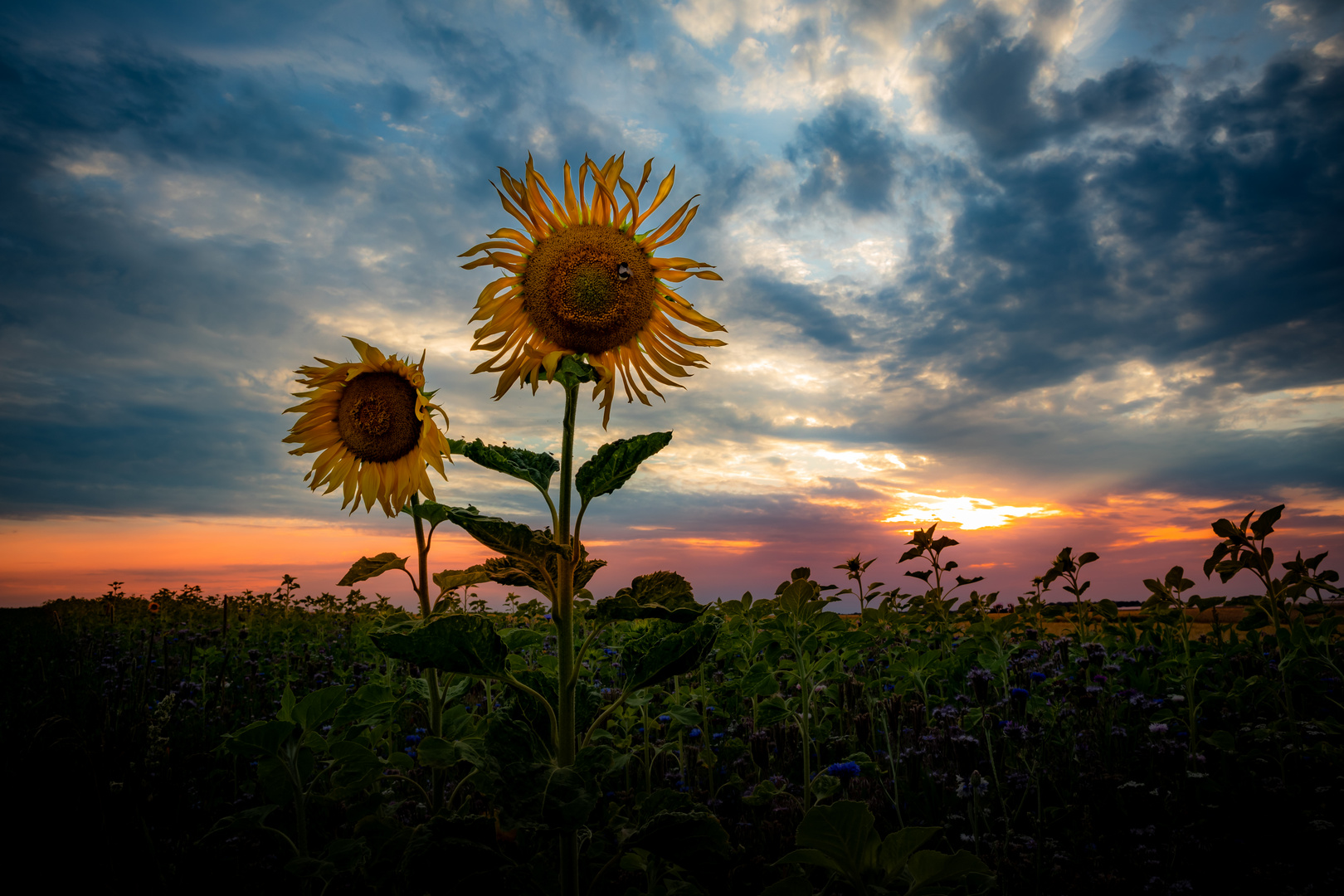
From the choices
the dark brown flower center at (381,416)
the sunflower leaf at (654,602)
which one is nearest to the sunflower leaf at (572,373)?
the sunflower leaf at (654,602)

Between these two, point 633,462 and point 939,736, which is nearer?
point 633,462

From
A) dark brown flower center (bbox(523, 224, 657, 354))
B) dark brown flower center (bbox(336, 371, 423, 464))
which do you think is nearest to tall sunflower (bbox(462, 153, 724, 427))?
dark brown flower center (bbox(523, 224, 657, 354))

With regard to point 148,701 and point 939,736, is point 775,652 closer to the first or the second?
point 939,736

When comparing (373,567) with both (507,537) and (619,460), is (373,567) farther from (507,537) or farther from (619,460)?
(619,460)

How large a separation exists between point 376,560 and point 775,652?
2.69 meters

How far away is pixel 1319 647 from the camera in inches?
166

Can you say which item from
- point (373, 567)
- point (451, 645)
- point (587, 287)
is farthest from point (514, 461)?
point (373, 567)

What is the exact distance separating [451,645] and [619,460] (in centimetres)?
67

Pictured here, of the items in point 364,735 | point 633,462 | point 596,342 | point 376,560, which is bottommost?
point 364,735

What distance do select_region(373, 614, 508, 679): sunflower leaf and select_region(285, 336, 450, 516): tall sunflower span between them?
1122 mm

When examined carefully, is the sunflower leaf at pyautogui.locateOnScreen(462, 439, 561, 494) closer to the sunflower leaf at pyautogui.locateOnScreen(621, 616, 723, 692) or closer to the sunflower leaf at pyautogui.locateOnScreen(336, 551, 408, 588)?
the sunflower leaf at pyautogui.locateOnScreen(621, 616, 723, 692)

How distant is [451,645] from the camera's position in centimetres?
181

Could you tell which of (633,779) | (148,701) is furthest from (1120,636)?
(148,701)

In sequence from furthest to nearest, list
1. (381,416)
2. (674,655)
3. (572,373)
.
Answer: (381,416)
(572,373)
(674,655)
